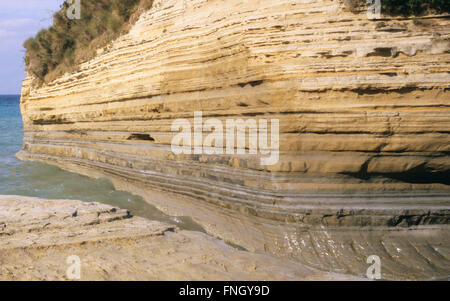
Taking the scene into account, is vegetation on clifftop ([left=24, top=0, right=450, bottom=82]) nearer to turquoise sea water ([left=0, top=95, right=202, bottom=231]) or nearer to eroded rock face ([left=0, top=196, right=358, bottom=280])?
turquoise sea water ([left=0, top=95, right=202, bottom=231])

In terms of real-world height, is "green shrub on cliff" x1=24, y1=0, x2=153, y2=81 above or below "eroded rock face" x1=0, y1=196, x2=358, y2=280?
above

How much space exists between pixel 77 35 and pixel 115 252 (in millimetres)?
8729

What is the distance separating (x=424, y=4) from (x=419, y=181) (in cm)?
219

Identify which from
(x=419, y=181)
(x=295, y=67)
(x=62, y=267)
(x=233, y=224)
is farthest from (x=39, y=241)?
(x=419, y=181)

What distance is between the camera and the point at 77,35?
444 inches

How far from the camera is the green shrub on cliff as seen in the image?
941 centimetres
